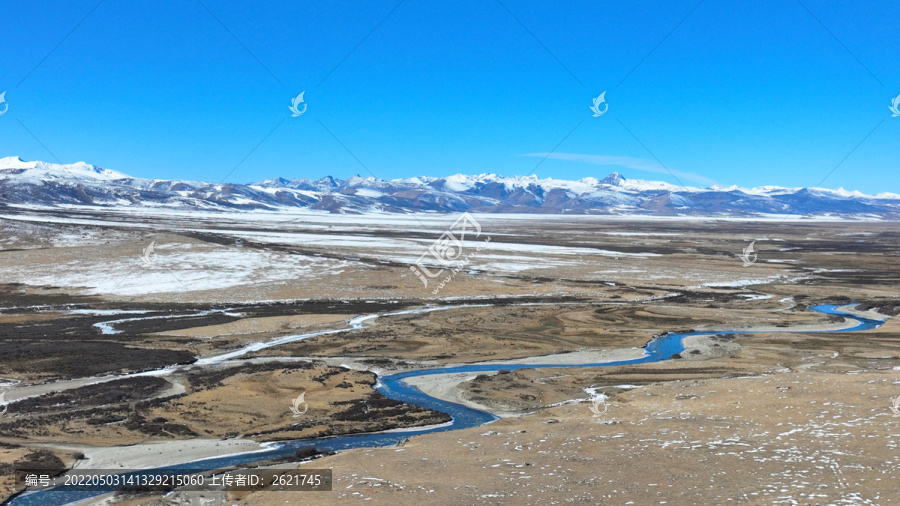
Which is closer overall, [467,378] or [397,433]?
[397,433]

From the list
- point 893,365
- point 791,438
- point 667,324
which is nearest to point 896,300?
point 667,324

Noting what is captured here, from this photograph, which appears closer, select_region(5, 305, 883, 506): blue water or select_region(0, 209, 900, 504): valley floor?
select_region(0, 209, 900, 504): valley floor

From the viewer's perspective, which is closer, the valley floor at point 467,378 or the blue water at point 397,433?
the valley floor at point 467,378

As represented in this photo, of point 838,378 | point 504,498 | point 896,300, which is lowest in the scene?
point 504,498

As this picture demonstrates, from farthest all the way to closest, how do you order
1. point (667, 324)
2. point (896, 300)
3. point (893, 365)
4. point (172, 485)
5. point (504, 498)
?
point (896, 300), point (667, 324), point (893, 365), point (172, 485), point (504, 498)

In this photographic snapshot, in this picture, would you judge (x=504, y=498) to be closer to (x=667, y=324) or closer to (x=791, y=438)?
(x=791, y=438)

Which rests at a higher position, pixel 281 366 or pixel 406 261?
pixel 406 261

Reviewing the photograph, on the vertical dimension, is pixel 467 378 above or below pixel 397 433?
above

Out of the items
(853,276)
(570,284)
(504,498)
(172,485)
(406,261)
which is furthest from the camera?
(406,261)

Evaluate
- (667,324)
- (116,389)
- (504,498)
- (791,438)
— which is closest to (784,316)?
(667,324)

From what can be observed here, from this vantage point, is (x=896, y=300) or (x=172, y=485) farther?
(x=896, y=300)
